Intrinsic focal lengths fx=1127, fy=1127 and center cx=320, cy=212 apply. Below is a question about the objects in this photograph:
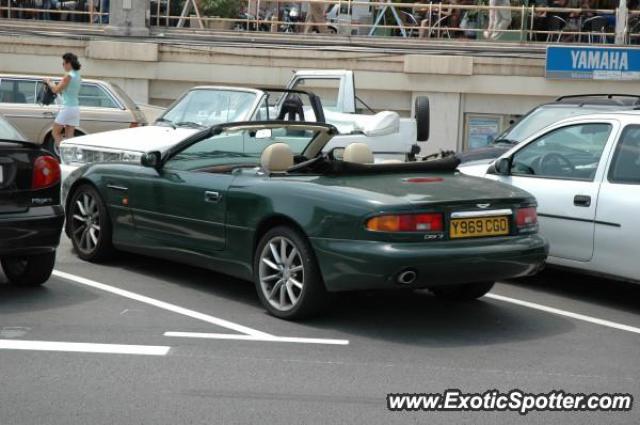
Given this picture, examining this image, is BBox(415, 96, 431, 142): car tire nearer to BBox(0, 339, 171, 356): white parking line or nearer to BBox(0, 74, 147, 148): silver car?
BBox(0, 74, 147, 148): silver car

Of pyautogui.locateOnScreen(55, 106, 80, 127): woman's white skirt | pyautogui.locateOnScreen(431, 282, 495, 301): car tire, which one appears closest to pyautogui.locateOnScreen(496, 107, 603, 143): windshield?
pyautogui.locateOnScreen(431, 282, 495, 301): car tire

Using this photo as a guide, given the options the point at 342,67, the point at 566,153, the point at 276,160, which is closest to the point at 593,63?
the point at 342,67

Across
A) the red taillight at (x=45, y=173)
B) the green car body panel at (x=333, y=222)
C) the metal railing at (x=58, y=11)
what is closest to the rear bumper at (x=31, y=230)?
the red taillight at (x=45, y=173)

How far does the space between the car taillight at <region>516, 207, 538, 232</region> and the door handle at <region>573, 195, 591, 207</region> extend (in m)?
0.87

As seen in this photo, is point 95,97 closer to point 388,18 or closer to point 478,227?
point 388,18

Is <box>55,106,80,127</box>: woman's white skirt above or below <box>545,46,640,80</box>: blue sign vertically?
below

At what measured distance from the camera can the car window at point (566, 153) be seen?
861cm

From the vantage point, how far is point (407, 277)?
6898 mm

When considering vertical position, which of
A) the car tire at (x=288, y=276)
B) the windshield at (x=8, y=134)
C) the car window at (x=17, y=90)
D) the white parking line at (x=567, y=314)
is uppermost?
the car window at (x=17, y=90)

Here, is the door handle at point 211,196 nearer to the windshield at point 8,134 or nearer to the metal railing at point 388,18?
the windshield at point 8,134

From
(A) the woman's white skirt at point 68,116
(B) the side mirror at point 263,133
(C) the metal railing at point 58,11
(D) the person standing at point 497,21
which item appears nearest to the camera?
(B) the side mirror at point 263,133

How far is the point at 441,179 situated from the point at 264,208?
1.24 meters

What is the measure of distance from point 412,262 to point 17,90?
13.6 meters

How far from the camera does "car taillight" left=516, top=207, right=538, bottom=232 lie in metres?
7.48
